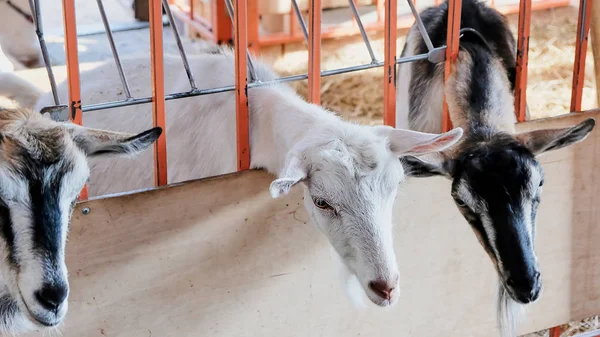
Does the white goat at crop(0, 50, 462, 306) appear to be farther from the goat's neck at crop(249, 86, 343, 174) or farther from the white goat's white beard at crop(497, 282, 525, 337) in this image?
the white goat's white beard at crop(497, 282, 525, 337)

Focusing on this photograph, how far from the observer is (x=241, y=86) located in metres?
2.88

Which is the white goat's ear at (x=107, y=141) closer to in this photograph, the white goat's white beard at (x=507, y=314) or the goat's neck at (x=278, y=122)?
the goat's neck at (x=278, y=122)

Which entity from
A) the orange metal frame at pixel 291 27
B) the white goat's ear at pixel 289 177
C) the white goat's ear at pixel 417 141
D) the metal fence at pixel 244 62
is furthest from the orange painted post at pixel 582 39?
the orange metal frame at pixel 291 27

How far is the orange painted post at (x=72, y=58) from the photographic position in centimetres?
252

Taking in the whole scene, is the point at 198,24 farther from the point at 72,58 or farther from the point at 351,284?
the point at 351,284

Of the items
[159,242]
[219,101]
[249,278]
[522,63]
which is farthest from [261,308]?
[522,63]

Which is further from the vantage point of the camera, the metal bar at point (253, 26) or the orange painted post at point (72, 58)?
the metal bar at point (253, 26)

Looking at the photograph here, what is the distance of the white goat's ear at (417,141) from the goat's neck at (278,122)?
0.19 meters

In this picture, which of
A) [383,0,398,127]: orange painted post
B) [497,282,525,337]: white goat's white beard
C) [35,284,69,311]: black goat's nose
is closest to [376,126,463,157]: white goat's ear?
[383,0,398,127]: orange painted post

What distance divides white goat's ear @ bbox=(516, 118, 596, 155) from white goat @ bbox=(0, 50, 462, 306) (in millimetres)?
→ 521

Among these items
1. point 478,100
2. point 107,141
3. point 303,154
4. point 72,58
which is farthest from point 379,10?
point 107,141

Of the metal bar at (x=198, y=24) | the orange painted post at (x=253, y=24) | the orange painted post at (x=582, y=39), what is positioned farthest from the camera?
the metal bar at (x=198, y=24)

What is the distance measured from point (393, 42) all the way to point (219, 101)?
2.18 feet

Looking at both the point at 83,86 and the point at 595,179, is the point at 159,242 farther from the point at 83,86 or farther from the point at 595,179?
the point at 595,179
